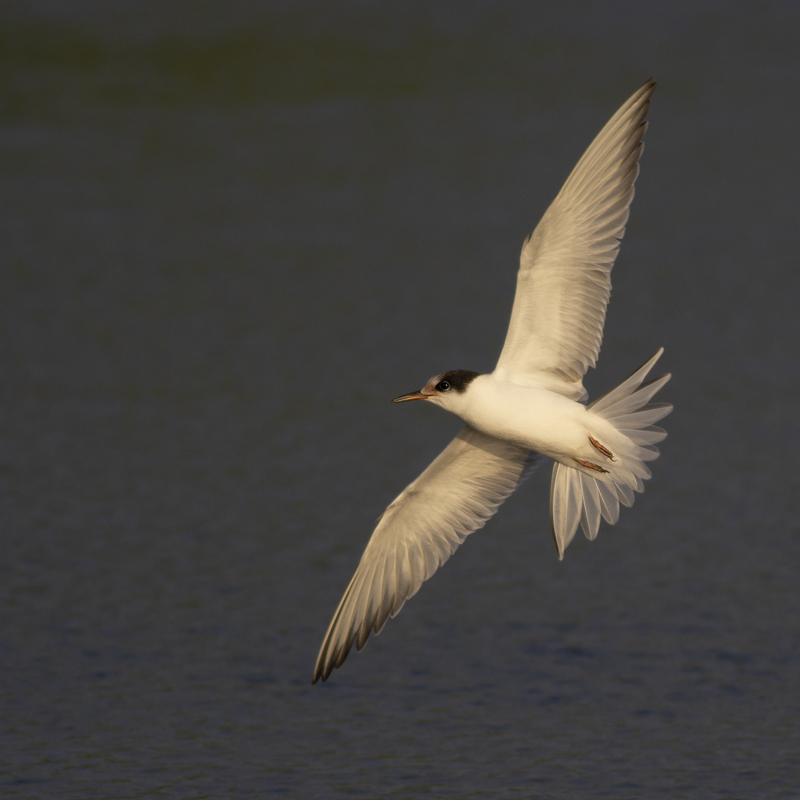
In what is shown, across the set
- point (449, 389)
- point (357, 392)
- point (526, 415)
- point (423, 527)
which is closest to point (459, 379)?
point (449, 389)

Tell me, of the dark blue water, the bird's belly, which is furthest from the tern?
the dark blue water

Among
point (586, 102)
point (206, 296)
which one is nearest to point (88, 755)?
point (206, 296)

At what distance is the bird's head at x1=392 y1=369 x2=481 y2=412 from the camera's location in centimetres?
649

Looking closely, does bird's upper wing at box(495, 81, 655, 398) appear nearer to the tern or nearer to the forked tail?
the tern

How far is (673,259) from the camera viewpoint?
1541cm

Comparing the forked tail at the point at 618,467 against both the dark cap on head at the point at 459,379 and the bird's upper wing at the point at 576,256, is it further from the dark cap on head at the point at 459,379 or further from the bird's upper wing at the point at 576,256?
the dark cap on head at the point at 459,379

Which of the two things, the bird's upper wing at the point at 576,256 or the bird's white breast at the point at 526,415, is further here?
the bird's upper wing at the point at 576,256

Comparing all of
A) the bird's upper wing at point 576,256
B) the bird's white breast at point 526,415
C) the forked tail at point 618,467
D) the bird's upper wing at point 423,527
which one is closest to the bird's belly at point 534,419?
the bird's white breast at point 526,415

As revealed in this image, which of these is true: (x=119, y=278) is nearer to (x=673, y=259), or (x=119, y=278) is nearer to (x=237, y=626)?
(x=673, y=259)

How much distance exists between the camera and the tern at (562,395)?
253 inches

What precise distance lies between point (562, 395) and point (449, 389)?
537 mm

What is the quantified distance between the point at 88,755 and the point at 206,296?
8.27 meters

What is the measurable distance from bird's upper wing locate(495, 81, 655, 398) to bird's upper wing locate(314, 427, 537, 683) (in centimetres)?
57

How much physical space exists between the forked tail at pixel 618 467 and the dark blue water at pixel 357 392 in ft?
4.43
